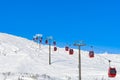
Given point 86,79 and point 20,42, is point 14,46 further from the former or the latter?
point 86,79

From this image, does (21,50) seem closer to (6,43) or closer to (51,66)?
(6,43)

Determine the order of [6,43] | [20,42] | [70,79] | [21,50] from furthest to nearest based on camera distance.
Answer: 1. [20,42]
2. [6,43]
3. [21,50]
4. [70,79]

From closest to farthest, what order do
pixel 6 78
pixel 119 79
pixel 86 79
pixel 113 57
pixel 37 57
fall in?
pixel 6 78 < pixel 86 79 < pixel 119 79 < pixel 37 57 < pixel 113 57

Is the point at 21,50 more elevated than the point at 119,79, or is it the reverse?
the point at 21,50

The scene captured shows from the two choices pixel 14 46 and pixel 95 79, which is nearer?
pixel 95 79

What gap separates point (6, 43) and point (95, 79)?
30510 millimetres

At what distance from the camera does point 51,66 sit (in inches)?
2156

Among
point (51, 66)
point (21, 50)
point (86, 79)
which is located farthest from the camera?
point (21, 50)

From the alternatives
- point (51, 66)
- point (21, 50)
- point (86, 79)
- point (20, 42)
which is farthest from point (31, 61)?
point (20, 42)

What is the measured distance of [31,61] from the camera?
55688 mm

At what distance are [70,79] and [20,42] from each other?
38.2 metres

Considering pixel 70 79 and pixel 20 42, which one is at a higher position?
pixel 20 42

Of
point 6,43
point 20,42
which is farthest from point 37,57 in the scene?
point 20,42

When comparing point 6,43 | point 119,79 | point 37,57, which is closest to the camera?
point 119,79
